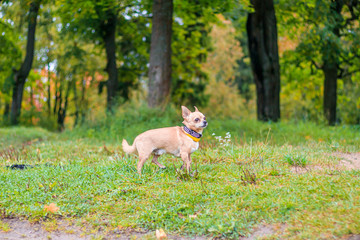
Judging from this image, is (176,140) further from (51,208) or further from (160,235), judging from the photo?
(51,208)

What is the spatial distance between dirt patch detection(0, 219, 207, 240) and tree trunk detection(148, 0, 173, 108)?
29.5ft

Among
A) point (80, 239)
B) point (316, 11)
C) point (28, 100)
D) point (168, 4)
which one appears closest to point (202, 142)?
point (80, 239)

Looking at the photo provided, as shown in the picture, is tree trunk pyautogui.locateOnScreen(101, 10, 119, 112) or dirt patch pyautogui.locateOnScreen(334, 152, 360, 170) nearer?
dirt patch pyautogui.locateOnScreen(334, 152, 360, 170)

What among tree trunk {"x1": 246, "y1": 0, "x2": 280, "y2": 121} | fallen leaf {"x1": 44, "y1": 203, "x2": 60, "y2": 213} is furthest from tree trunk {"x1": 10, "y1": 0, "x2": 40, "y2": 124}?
fallen leaf {"x1": 44, "y1": 203, "x2": 60, "y2": 213}

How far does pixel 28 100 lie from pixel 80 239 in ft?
123

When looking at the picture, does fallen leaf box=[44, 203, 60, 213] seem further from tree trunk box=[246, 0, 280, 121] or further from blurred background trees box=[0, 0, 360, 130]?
tree trunk box=[246, 0, 280, 121]

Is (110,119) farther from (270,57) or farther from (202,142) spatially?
(270,57)

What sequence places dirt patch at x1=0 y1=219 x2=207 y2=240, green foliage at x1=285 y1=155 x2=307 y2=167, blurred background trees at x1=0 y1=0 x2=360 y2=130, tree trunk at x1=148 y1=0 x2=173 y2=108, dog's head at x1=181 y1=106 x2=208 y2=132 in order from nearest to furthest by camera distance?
dirt patch at x1=0 y1=219 x2=207 y2=240 → dog's head at x1=181 y1=106 x2=208 y2=132 → green foliage at x1=285 y1=155 x2=307 y2=167 → tree trunk at x1=148 y1=0 x2=173 y2=108 → blurred background trees at x1=0 y1=0 x2=360 y2=130

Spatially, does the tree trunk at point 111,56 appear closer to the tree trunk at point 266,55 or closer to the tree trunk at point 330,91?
the tree trunk at point 266,55

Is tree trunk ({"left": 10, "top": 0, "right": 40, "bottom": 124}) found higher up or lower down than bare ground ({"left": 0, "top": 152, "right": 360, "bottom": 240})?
higher up

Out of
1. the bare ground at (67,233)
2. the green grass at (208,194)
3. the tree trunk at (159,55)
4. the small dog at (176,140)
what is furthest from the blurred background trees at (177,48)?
the bare ground at (67,233)

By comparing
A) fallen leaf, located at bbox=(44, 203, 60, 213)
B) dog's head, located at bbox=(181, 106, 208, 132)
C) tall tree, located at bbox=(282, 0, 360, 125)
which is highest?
tall tree, located at bbox=(282, 0, 360, 125)

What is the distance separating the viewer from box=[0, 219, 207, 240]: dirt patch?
4.20 meters

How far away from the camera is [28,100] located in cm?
3816
